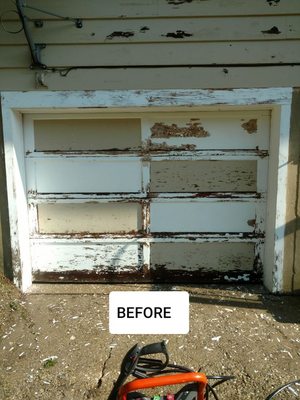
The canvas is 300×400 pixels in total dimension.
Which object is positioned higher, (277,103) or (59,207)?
(277,103)

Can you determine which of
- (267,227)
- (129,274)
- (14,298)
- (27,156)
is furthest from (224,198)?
(14,298)

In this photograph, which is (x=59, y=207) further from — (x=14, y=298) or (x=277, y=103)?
(x=277, y=103)

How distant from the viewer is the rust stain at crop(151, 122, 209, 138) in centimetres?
320

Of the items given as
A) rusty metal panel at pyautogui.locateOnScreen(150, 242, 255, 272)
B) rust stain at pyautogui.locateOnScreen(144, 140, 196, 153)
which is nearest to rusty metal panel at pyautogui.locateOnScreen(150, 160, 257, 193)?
rust stain at pyautogui.locateOnScreen(144, 140, 196, 153)

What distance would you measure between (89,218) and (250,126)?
177 cm

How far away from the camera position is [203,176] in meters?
3.27

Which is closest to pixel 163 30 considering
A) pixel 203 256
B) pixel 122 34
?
pixel 122 34

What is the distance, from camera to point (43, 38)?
2896mm

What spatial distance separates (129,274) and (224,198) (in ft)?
3.95

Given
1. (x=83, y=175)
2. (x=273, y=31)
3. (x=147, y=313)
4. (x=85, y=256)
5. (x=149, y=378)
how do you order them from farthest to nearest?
(x=85, y=256) < (x=83, y=175) < (x=273, y=31) < (x=147, y=313) < (x=149, y=378)

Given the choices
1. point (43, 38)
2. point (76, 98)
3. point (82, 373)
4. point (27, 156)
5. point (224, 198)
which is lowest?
point (82, 373)

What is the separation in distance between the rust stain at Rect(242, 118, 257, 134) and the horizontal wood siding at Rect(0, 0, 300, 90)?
370mm

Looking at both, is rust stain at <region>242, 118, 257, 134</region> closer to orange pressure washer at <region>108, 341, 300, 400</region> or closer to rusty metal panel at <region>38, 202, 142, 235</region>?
rusty metal panel at <region>38, 202, 142, 235</region>

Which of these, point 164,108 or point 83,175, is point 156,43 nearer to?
point 164,108
